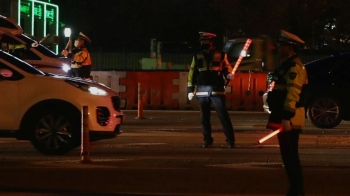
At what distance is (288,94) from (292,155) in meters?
0.65

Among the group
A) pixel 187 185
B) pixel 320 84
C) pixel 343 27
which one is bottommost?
pixel 187 185

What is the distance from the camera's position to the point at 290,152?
30.3ft

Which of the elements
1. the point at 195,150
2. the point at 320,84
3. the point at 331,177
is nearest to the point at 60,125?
the point at 195,150

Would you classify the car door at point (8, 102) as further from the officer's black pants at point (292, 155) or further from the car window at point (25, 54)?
the car window at point (25, 54)

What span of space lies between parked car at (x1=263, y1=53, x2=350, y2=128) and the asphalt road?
3.68ft

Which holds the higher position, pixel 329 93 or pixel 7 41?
pixel 7 41

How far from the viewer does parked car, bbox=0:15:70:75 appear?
67.5 feet

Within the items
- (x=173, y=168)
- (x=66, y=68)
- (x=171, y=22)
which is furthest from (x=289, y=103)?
(x=171, y=22)

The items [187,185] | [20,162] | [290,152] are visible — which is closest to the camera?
[290,152]

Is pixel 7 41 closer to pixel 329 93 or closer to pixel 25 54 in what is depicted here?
pixel 25 54

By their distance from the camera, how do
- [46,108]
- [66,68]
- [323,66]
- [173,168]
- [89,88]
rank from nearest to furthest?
[173,168] < [46,108] < [89,88] < [323,66] < [66,68]

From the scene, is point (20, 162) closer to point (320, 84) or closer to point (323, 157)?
Result: point (323, 157)

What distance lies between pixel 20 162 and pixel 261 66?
2467 cm

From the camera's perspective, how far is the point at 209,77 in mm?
14375
